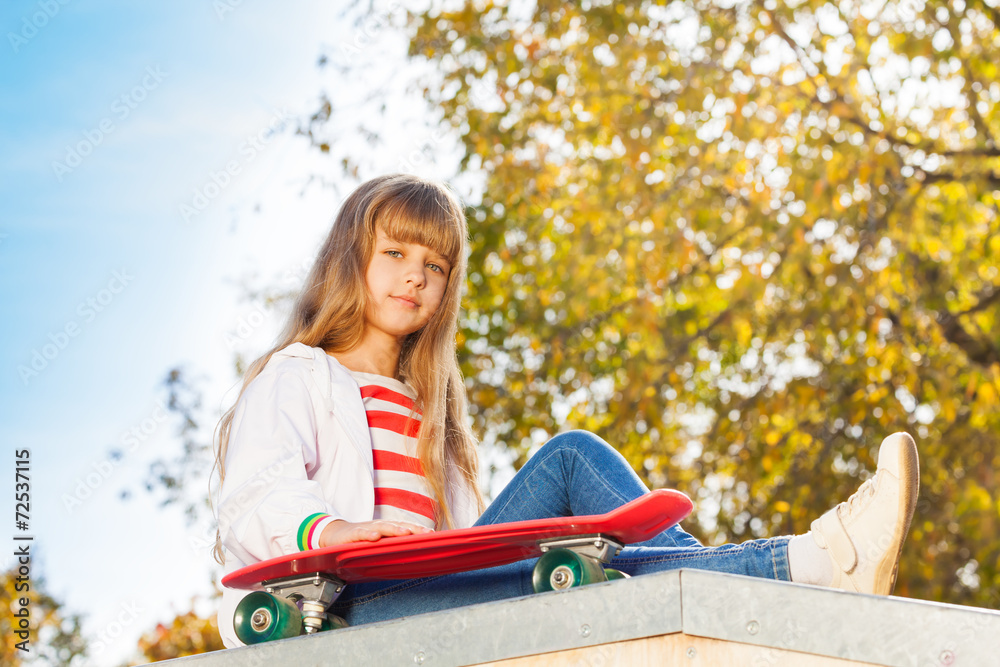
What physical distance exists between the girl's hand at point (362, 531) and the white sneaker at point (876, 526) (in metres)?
0.67

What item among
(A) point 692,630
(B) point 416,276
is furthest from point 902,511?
(B) point 416,276

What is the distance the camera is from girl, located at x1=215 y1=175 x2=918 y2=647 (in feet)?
5.11

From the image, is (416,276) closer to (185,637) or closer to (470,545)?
(470,545)

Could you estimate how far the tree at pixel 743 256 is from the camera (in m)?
5.29

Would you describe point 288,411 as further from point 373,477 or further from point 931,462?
point 931,462

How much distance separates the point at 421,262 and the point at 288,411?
2.04 ft

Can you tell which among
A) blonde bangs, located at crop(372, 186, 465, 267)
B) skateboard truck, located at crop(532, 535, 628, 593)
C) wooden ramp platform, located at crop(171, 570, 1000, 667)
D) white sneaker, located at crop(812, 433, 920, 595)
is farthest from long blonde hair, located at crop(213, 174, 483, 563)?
white sneaker, located at crop(812, 433, 920, 595)

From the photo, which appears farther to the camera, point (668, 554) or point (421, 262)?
point (421, 262)

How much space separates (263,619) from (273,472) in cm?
30

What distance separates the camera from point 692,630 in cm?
123

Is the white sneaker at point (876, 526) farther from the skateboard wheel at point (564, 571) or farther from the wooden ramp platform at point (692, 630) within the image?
→ the skateboard wheel at point (564, 571)

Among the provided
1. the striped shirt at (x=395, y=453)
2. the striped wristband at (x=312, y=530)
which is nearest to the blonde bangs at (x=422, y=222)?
the striped shirt at (x=395, y=453)

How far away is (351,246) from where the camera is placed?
2.42m

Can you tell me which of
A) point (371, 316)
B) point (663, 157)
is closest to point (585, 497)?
point (371, 316)
